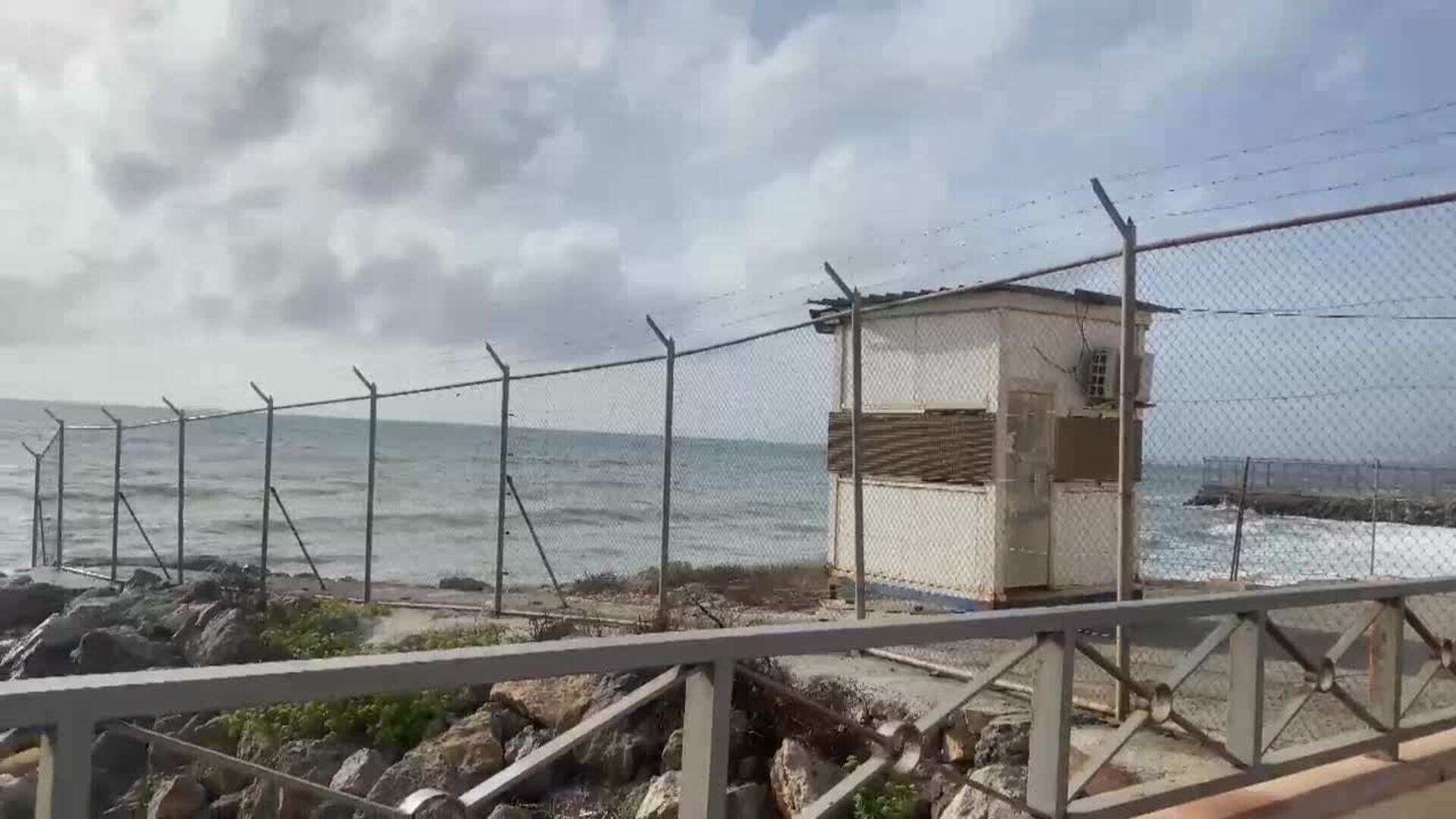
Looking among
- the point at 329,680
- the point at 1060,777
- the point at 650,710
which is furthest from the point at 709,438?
the point at 329,680

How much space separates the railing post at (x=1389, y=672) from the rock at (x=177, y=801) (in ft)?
19.6

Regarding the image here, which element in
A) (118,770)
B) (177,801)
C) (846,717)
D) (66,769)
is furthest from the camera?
(118,770)

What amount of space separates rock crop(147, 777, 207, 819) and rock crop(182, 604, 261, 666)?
262cm

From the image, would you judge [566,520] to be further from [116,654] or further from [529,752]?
[529,752]

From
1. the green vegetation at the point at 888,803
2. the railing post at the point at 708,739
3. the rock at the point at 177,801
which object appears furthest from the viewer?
the rock at the point at 177,801

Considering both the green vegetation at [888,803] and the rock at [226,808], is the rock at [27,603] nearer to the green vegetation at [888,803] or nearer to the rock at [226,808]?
the rock at [226,808]

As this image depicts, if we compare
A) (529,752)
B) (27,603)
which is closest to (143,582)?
(27,603)

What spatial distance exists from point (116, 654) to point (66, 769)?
862 centimetres

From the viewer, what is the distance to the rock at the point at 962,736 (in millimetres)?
5469

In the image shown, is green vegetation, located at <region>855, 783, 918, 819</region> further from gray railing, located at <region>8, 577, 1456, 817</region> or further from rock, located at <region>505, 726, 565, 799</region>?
rock, located at <region>505, 726, 565, 799</region>

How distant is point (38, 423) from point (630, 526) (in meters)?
73.5

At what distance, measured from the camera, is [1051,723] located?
3.27 meters

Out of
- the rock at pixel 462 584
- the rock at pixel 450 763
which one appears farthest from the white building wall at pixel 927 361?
the rock at pixel 462 584

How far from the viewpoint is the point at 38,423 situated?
7844 centimetres
